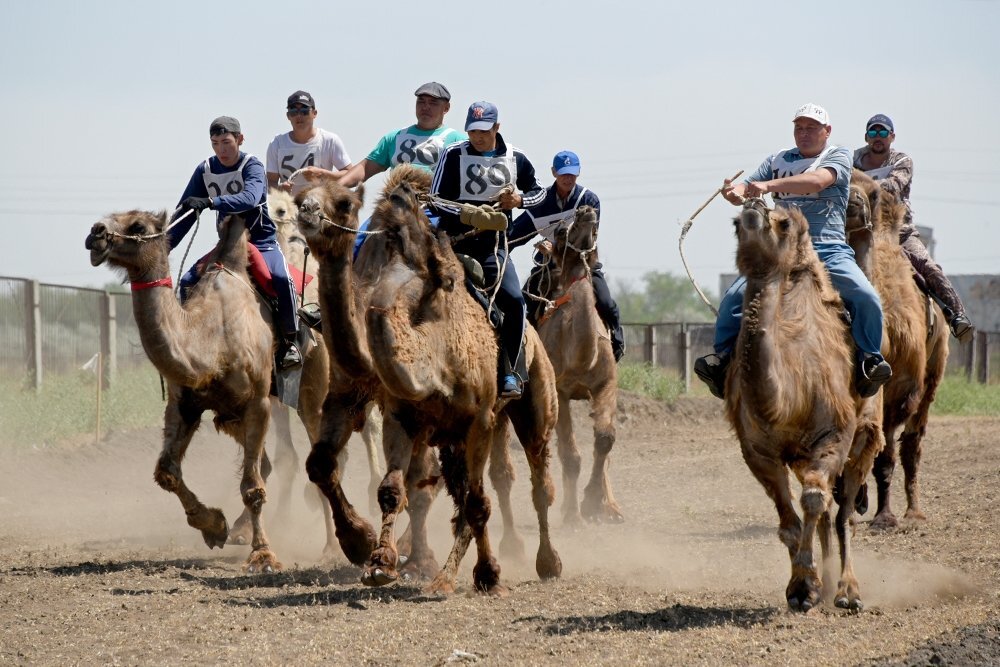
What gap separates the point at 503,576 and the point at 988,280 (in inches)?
2164

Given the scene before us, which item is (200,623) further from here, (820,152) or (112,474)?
(112,474)

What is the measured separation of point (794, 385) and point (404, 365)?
7.36 ft

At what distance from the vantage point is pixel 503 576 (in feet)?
31.6

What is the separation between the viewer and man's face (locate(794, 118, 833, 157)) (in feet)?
29.3

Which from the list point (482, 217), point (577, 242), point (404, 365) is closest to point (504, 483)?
point (482, 217)

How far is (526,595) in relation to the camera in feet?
27.9

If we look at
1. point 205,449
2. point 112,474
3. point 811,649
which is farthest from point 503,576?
point 205,449

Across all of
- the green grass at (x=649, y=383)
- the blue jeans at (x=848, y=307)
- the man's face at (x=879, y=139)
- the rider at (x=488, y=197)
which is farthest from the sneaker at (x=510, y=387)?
Result: the green grass at (x=649, y=383)

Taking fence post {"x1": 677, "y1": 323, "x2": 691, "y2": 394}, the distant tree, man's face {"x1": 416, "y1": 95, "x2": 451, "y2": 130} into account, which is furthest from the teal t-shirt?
the distant tree

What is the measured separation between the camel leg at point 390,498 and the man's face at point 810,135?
3.35 metres

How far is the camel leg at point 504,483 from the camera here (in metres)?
10.3

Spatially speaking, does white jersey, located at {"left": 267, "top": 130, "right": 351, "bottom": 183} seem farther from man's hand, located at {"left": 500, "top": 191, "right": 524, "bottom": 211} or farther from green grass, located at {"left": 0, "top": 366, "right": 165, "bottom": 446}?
green grass, located at {"left": 0, "top": 366, "right": 165, "bottom": 446}

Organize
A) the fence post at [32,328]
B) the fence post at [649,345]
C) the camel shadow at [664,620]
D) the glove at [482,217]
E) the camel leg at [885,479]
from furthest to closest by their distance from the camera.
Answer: the fence post at [649,345]
the fence post at [32,328]
the camel leg at [885,479]
the glove at [482,217]
the camel shadow at [664,620]

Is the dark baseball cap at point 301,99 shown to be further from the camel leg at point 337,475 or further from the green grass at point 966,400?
the green grass at point 966,400
